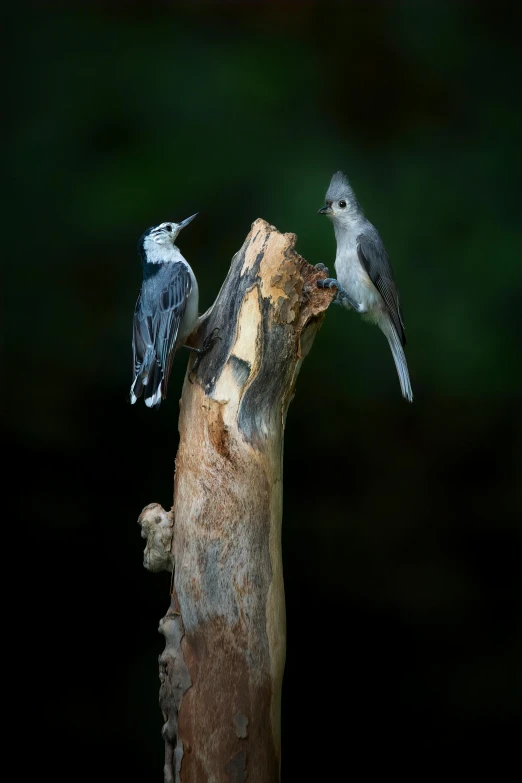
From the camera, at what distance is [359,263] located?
227cm

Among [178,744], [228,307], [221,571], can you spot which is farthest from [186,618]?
[228,307]

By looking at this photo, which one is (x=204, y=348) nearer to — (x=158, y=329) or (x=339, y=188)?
(x=158, y=329)

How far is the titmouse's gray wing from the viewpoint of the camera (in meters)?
2.25

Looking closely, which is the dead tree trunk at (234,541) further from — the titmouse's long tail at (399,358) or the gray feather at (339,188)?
the titmouse's long tail at (399,358)

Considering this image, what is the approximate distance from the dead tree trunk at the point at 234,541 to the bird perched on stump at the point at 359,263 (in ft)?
1.09

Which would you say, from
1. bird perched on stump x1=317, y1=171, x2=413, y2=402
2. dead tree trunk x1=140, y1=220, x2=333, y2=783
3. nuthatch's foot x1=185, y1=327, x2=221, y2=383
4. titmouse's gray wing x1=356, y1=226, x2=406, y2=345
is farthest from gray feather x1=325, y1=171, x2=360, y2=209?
nuthatch's foot x1=185, y1=327, x2=221, y2=383

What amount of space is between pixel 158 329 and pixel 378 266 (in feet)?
1.90

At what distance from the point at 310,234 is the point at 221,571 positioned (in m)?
1.12

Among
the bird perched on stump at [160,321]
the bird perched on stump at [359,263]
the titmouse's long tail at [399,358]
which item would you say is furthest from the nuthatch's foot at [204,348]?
the titmouse's long tail at [399,358]

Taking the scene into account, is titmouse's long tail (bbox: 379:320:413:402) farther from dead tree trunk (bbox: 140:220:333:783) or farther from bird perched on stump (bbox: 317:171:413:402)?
dead tree trunk (bbox: 140:220:333:783)

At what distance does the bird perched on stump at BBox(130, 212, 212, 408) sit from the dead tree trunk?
0.09 m

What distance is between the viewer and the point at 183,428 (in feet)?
6.48

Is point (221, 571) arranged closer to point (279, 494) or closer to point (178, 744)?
point (279, 494)

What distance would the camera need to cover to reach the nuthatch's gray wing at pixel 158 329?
199 cm
